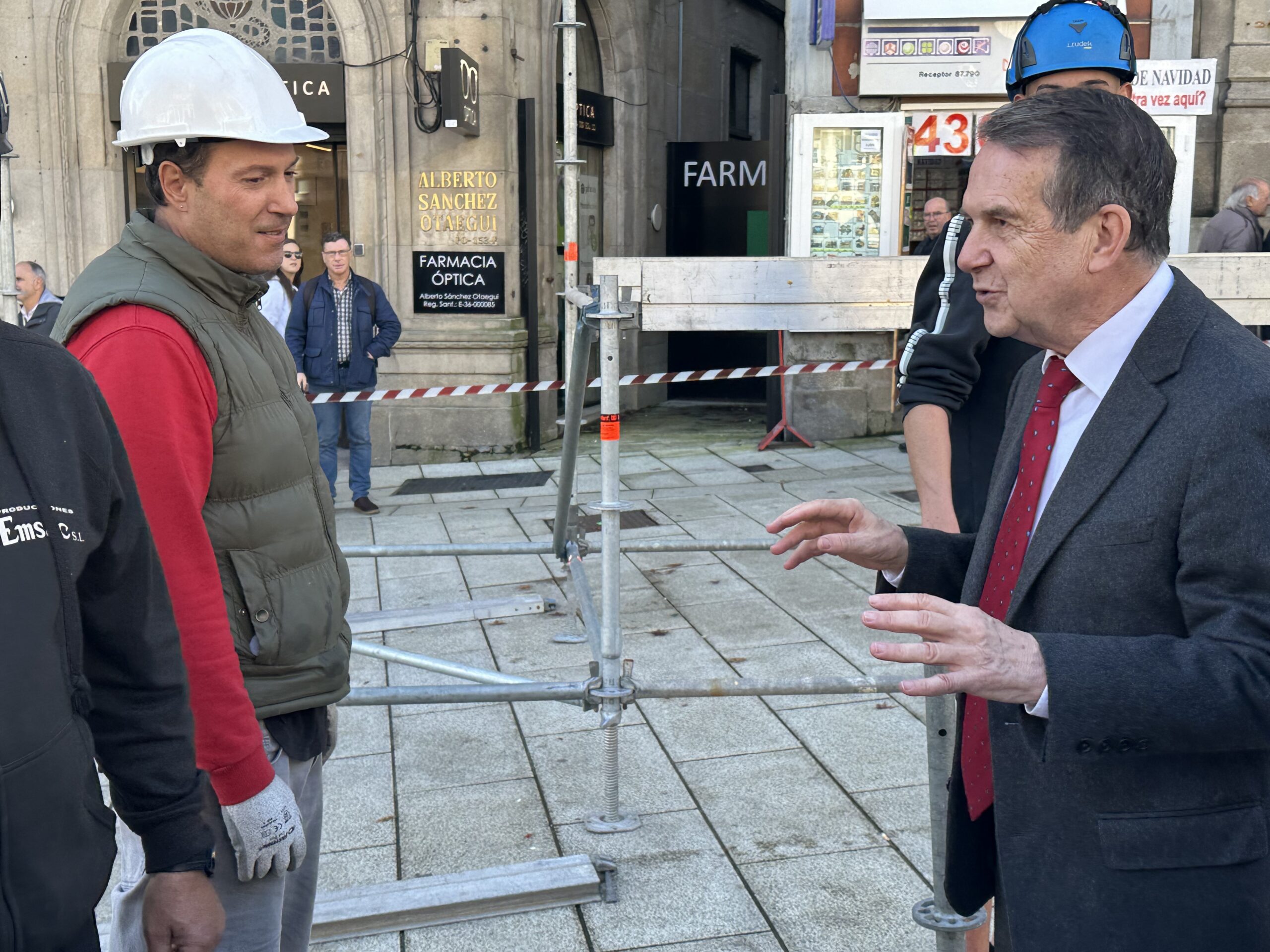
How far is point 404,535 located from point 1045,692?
7177mm

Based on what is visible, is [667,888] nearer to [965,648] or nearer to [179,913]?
[179,913]

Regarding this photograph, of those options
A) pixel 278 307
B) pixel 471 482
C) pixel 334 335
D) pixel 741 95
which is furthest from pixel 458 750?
pixel 741 95

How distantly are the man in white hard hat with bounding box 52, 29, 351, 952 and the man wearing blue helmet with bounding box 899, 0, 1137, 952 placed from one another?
1.50 m

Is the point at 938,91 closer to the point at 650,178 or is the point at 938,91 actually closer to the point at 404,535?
the point at 650,178

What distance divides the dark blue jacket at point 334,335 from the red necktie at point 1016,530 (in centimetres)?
770

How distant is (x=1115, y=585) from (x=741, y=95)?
18486 millimetres

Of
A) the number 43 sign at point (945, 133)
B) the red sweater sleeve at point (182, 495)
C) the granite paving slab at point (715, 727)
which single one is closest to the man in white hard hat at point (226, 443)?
the red sweater sleeve at point (182, 495)

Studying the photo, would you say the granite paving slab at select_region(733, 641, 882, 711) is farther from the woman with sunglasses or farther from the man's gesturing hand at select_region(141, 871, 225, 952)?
the woman with sunglasses

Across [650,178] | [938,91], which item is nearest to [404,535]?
[938,91]

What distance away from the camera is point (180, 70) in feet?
7.11

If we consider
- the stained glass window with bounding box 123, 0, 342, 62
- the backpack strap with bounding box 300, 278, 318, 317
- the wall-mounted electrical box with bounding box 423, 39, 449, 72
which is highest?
the stained glass window with bounding box 123, 0, 342, 62

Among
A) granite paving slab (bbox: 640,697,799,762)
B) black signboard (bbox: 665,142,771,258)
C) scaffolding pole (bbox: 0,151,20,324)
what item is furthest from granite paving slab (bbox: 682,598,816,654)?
black signboard (bbox: 665,142,771,258)

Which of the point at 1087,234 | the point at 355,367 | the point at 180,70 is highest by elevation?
the point at 180,70

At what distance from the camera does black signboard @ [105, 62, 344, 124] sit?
38.3 feet
